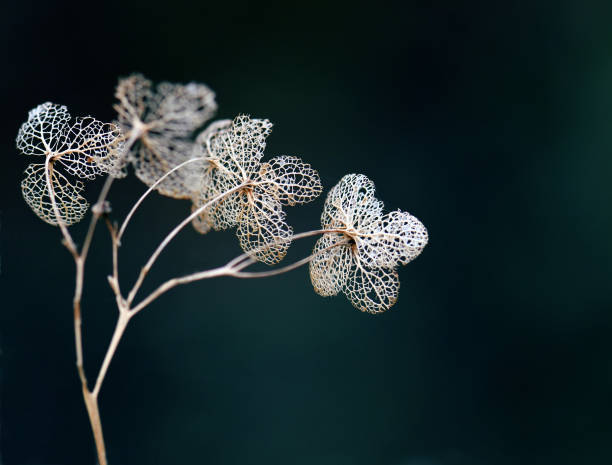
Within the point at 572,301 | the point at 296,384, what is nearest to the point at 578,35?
the point at 572,301

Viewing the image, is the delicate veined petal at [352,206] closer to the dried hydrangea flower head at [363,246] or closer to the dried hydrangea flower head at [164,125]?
the dried hydrangea flower head at [363,246]

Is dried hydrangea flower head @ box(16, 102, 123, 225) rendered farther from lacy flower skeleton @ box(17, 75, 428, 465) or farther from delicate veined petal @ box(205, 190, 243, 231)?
delicate veined petal @ box(205, 190, 243, 231)

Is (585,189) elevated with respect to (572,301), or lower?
elevated

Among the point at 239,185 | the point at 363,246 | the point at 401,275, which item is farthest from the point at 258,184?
the point at 401,275

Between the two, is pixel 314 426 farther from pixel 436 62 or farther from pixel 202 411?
pixel 436 62

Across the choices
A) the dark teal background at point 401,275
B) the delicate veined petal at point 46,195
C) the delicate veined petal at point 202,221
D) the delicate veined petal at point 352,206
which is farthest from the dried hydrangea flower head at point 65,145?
the dark teal background at point 401,275

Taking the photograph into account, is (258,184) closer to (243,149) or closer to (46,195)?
(243,149)

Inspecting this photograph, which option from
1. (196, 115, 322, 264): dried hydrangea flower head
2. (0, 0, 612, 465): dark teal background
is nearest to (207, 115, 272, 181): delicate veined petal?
(196, 115, 322, 264): dried hydrangea flower head
